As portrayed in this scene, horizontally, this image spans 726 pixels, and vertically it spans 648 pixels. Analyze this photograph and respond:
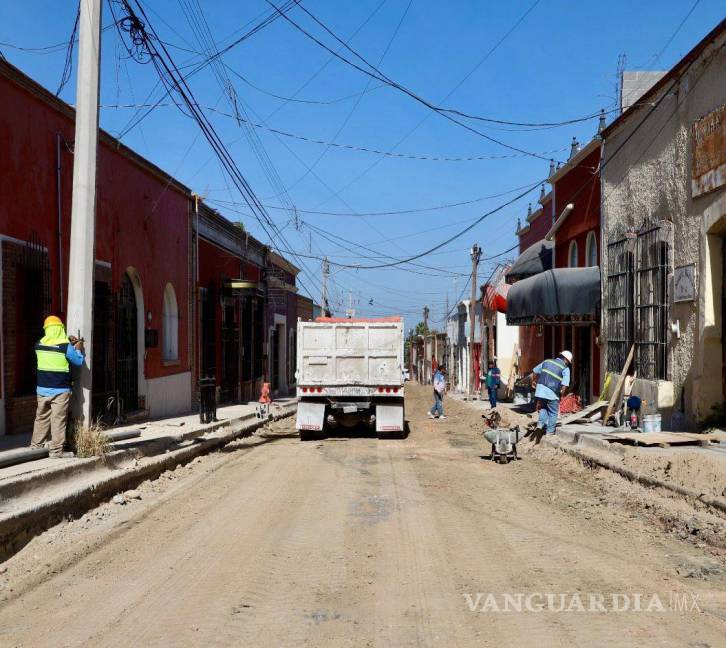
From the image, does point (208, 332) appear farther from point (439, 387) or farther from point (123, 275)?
point (439, 387)

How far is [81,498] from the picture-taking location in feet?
26.1

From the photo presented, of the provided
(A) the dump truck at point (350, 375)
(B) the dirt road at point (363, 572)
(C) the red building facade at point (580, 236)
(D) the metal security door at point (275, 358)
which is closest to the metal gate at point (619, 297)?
(C) the red building facade at point (580, 236)

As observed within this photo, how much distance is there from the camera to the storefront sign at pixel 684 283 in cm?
1257

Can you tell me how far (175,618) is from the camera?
4562mm

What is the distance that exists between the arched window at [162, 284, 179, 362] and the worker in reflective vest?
34.0ft

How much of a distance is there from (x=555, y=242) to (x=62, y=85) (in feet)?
51.8

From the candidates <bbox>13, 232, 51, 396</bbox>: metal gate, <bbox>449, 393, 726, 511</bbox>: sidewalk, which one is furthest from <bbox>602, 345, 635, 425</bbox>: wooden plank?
<bbox>13, 232, 51, 396</bbox>: metal gate

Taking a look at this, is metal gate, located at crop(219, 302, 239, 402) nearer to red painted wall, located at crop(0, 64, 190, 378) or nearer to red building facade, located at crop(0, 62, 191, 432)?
red building facade, located at crop(0, 62, 191, 432)

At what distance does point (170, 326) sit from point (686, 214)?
44.4 feet

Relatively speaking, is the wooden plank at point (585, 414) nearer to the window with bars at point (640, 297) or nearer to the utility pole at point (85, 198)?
the window with bars at point (640, 297)

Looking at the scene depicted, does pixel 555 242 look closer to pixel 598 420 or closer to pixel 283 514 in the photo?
pixel 598 420

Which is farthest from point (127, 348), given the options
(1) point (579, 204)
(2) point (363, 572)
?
(1) point (579, 204)

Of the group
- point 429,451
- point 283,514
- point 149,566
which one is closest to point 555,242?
point 429,451

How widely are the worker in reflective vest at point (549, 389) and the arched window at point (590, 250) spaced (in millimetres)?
6490
